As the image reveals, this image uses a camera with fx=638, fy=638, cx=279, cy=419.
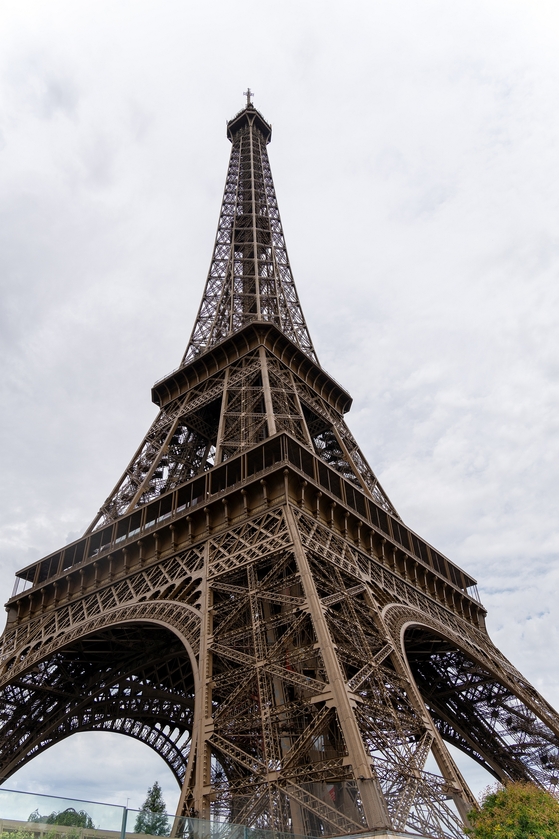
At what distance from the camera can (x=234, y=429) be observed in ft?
102

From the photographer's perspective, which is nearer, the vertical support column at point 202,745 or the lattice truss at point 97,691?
the vertical support column at point 202,745

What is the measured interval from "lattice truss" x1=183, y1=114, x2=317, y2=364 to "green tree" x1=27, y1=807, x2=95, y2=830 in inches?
1235

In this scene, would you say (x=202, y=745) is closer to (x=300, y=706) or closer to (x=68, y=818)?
(x=300, y=706)

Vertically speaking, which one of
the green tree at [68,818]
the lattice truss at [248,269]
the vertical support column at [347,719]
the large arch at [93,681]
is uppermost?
the lattice truss at [248,269]

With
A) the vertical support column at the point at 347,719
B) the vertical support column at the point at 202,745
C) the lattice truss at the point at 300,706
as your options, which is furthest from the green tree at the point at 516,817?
the vertical support column at the point at 202,745

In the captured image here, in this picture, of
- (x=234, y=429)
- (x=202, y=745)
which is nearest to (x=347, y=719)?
(x=202, y=745)

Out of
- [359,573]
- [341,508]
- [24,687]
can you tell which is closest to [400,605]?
[359,573]

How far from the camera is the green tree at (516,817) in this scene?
1400cm

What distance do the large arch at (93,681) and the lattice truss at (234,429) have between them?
6325mm

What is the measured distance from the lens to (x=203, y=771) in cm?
1530

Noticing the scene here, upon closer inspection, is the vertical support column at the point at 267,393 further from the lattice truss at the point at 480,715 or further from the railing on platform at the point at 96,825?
the railing on platform at the point at 96,825

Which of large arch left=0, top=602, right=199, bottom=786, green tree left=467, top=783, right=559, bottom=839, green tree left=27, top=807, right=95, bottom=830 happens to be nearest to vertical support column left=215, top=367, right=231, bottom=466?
large arch left=0, top=602, right=199, bottom=786

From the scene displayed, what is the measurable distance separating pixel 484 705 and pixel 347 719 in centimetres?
2101

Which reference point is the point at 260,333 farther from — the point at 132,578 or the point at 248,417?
the point at 132,578
